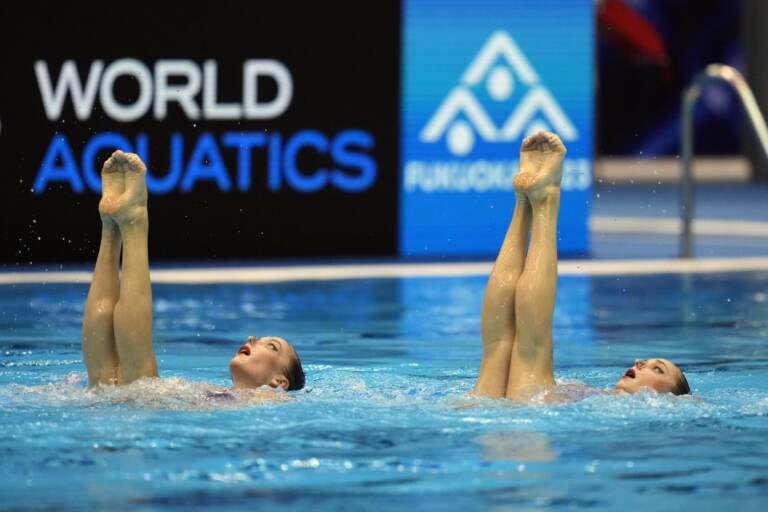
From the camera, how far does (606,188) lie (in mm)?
24250

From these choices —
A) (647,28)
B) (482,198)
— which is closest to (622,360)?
(482,198)

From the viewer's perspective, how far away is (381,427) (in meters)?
6.20

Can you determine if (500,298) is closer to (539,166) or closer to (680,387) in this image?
(539,166)

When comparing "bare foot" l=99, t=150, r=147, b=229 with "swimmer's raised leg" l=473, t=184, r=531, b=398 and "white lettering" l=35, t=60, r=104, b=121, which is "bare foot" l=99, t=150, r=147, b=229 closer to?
"swimmer's raised leg" l=473, t=184, r=531, b=398

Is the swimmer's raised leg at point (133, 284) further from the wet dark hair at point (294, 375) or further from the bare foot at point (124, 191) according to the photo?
the wet dark hair at point (294, 375)

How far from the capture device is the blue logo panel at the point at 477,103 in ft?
42.6

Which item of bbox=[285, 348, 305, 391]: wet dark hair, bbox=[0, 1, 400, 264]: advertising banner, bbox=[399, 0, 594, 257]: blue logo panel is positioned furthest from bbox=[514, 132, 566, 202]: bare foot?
bbox=[399, 0, 594, 257]: blue logo panel

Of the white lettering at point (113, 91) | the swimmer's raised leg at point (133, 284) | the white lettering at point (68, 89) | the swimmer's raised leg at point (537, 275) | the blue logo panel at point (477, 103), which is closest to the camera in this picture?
the swimmer's raised leg at point (537, 275)

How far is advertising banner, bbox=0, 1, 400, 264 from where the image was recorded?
12.1 m

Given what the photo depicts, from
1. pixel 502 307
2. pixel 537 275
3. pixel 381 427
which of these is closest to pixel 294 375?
pixel 381 427

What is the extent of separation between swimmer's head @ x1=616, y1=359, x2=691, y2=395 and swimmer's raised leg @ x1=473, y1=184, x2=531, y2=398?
1.60 ft

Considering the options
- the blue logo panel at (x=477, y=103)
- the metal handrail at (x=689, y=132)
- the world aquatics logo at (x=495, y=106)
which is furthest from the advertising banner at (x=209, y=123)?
the metal handrail at (x=689, y=132)

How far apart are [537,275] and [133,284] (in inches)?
60.1

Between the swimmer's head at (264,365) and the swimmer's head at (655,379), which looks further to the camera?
the swimmer's head at (264,365)
